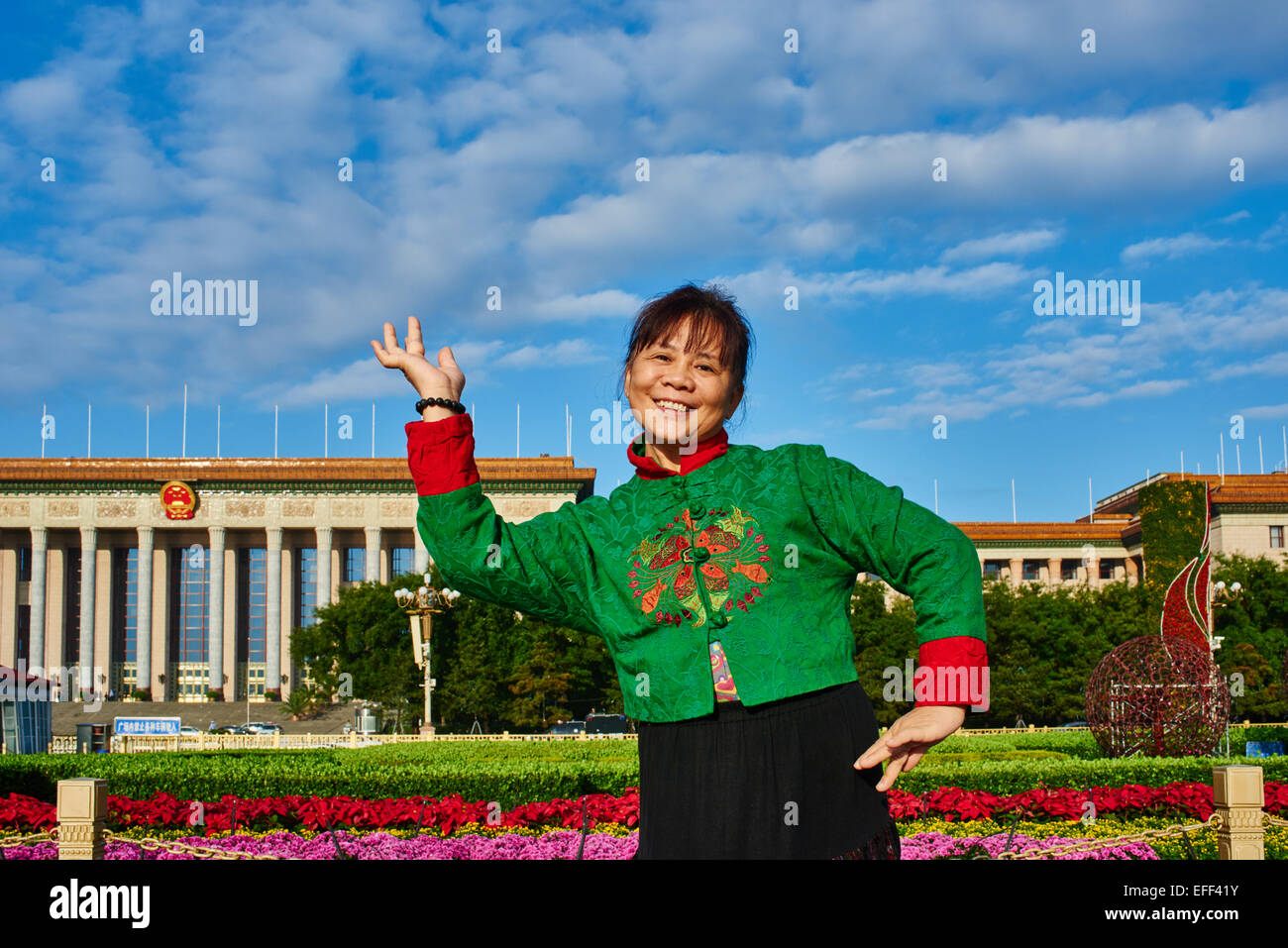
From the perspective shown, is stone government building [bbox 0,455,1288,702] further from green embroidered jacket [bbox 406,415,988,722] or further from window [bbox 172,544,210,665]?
green embroidered jacket [bbox 406,415,988,722]

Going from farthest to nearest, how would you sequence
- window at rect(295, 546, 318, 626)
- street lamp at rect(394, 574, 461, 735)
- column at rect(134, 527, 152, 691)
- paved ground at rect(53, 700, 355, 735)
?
window at rect(295, 546, 318, 626), column at rect(134, 527, 152, 691), paved ground at rect(53, 700, 355, 735), street lamp at rect(394, 574, 461, 735)

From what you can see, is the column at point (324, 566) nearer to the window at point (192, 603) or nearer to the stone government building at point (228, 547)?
the stone government building at point (228, 547)

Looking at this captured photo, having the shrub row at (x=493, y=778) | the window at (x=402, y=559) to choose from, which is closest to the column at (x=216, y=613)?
the window at (x=402, y=559)

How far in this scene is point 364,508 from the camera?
57562mm

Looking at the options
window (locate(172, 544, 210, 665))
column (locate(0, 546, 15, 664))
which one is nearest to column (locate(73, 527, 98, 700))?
column (locate(0, 546, 15, 664))

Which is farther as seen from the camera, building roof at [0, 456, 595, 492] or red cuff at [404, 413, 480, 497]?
building roof at [0, 456, 595, 492]

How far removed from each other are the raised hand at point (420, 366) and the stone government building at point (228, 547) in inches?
2025

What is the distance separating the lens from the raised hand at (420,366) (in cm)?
255

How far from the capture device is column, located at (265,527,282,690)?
56062 mm

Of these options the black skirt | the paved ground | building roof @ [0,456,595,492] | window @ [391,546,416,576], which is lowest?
the paved ground

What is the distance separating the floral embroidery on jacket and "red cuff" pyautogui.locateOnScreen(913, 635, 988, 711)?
42 cm

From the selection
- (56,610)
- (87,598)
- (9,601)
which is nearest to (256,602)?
(87,598)
